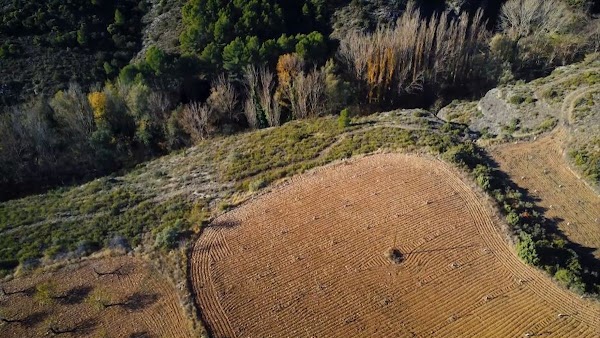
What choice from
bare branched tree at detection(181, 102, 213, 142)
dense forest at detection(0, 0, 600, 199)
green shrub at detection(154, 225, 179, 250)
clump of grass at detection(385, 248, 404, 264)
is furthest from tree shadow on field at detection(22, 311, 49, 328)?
bare branched tree at detection(181, 102, 213, 142)

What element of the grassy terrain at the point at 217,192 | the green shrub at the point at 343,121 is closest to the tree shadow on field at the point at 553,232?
the grassy terrain at the point at 217,192

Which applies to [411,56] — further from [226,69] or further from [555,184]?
[555,184]

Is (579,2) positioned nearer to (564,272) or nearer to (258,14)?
(258,14)

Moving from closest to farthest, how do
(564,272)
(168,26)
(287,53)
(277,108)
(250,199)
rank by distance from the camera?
1. (564,272)
2. (250,199)
3. (277,108)
4. (287,53)
5. (168,26)

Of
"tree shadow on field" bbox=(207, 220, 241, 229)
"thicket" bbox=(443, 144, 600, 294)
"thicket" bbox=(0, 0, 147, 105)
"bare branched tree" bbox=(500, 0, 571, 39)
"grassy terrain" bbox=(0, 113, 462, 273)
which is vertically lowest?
"thicket" bbox=(443, 144, 600, 294)

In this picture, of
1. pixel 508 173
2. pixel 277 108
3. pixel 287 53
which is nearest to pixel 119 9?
pixel 287 53

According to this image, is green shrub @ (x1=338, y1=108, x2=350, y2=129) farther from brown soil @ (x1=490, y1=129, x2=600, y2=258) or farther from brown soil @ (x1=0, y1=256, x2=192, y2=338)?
brown soil @ (x1=0, y1=256, x2=192, y2=338)

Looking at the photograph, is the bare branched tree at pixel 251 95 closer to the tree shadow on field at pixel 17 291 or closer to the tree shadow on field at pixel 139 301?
the tree shadow on field at pixel 139 301
